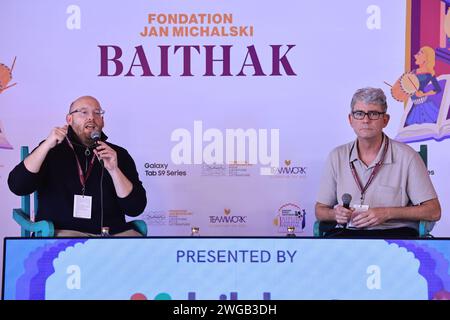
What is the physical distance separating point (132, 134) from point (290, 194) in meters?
1.21

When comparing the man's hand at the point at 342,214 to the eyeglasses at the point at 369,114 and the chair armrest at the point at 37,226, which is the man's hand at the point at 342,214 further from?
the chair armrest at the point at 37,226

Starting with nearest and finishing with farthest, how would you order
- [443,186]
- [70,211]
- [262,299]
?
[262,299], [70,211], [443,186]

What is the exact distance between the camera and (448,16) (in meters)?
5.93

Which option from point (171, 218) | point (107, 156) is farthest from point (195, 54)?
point (107, 156)

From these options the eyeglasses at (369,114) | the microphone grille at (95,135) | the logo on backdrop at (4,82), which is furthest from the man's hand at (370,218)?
the logo on backdrop at (4,82)

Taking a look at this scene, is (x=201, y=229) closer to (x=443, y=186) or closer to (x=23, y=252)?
(x=443, y=186)

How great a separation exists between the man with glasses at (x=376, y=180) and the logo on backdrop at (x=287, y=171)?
0.80m

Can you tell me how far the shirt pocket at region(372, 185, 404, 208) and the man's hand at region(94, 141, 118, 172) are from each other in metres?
1.58

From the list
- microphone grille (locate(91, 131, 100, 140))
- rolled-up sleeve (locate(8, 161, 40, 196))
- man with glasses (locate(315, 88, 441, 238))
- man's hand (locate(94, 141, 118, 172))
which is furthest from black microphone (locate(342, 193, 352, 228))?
rolled-up sleeve (locate(8, 161, 40, 196))

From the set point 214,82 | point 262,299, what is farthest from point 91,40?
point 262,299

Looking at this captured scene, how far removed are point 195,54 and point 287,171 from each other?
1060 mm

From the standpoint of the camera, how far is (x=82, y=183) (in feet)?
16.7

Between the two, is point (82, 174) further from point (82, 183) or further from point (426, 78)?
point (426, 78)

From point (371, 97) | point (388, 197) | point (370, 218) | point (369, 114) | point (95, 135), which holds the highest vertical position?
point (371, 97)
